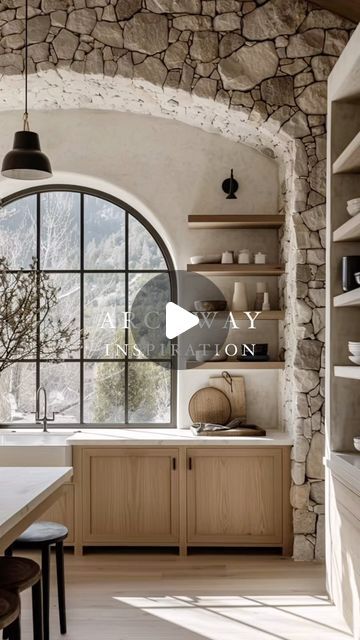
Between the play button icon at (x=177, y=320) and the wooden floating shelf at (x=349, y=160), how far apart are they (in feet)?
6.57

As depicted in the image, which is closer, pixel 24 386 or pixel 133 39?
pixel 133 39

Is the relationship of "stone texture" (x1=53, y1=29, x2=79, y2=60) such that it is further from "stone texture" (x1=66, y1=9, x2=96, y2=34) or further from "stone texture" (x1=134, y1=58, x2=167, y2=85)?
"stone texture" (x1=134, y1=58, x2=167, y2=85)

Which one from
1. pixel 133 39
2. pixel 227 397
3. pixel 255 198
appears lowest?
pixel 227 397

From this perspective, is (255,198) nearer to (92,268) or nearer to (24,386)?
(92,268)

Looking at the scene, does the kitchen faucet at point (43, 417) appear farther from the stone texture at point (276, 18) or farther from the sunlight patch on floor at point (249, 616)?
the stone texture at point (276, 18)

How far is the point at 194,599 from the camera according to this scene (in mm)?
4078

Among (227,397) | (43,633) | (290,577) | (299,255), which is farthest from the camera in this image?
(227,397)

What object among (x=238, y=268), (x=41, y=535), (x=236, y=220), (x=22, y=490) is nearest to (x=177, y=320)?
(x=238, y=268)

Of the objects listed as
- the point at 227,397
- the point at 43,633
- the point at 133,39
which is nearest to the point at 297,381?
the point at 227,397

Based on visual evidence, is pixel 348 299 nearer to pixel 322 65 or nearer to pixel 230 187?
pixel 322 65

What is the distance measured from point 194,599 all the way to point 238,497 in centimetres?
99

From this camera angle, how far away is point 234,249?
5590mm

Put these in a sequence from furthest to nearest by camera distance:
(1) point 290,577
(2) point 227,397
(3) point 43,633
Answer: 1. (2) point 227,397
2. (1) point 290,577
3. (3) point 43,633

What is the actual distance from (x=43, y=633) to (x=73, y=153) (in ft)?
12.1
